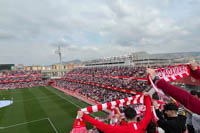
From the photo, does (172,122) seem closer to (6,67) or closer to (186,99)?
(186,99)

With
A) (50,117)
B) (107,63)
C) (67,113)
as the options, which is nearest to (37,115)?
(50,117)

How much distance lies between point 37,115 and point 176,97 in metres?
22.7

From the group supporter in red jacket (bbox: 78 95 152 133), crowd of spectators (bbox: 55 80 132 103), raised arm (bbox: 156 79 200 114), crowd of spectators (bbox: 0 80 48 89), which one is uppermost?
raised arm (bbox: 156 79 200 114)

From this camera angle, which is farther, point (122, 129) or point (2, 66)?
point (2, 66)

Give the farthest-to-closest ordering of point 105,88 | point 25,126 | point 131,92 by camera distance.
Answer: point 105,88, point 131,92, point 25,126

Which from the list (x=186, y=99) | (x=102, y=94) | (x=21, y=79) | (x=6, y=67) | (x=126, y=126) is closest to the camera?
(x=186, y=99)

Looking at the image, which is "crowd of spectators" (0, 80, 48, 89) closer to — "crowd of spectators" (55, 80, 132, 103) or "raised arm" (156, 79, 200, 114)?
"crowd of spectators" (55, 80, 132, 103)

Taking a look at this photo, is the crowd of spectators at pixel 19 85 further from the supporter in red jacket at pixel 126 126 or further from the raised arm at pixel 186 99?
the raised arm at pixel 186 99

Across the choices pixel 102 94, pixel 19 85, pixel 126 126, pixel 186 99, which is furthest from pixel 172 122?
pixel 19 85

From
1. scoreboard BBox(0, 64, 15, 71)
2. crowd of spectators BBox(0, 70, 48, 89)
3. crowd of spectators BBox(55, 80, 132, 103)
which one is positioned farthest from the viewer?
scoreboard BBox(0, 64, 15, 71)

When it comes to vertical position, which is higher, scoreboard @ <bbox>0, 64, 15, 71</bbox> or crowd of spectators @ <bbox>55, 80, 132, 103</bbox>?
scoreboard @ <bbox>0, 64, 15, 71</bbox>

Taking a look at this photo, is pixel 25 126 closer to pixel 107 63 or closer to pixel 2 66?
pixel 107 63

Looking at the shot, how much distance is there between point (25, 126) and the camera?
1630 cm

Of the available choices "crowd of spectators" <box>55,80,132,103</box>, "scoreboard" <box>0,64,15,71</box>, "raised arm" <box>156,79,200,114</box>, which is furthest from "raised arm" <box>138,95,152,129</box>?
"scoreboard" <box>0,64,15,71</box>
